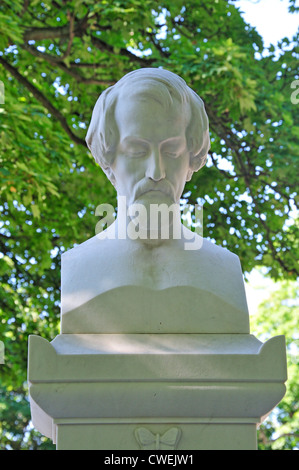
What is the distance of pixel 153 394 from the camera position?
293 cm

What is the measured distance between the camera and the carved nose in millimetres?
3193

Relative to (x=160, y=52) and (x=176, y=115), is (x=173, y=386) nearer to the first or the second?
(x=176, y=115)

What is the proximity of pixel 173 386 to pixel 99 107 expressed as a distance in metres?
1.38

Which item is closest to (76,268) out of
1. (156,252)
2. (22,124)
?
(156,252)

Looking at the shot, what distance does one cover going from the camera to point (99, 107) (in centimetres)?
350

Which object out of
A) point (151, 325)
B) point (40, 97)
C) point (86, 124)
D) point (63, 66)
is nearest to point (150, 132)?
point (151, 325)

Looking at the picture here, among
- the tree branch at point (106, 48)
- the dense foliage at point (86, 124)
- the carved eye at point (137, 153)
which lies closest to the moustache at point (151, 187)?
the carved eye at point (137, 153)

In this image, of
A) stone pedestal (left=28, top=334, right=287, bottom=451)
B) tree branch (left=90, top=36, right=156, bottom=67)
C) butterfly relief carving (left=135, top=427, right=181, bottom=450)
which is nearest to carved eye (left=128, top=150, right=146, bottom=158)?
stone pedestal (left=28, top=334, right=287, bottom=451)

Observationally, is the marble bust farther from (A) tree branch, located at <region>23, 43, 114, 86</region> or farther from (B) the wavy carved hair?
(A) tree branch, located at <region>23, 43, 114, 86</region>

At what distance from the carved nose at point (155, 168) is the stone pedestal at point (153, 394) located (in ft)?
2.45

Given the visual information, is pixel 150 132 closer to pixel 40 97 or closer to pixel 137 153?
pixel 137 153

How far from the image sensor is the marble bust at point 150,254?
313cm

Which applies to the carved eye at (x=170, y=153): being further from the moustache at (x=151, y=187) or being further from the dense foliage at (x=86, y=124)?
the dense foliage at (x=86, y=124)

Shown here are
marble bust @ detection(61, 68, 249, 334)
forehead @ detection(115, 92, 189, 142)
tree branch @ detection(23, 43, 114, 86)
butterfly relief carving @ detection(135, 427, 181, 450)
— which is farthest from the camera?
tree branch @ detection(23, 43, 114, 86)
